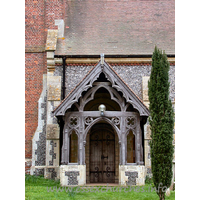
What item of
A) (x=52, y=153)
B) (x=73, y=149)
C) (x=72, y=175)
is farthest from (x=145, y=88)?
(x=72, y=175)

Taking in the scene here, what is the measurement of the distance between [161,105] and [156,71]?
1.08 metres

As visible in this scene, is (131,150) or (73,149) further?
(131,150)

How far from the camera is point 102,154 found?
539 inches

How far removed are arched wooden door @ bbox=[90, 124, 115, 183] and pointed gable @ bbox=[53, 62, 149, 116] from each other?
3.46 m

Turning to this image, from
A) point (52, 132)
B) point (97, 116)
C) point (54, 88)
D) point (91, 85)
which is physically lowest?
point (52, 132)

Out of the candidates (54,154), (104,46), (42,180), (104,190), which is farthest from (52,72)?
(104,190)

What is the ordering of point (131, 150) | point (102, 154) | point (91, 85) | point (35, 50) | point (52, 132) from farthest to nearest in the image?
point (35, 50) < point (102, 154) < point (131, 150) < point (52, 132) < point (91, 85)

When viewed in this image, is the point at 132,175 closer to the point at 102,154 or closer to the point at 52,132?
the point at 102,154

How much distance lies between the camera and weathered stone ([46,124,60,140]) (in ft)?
42.4

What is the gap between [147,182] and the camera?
39.8ft

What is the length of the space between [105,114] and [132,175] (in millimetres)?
2443

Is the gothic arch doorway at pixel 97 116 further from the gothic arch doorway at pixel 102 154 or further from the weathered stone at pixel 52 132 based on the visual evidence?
the gothic arch doorway at pixel 102 154

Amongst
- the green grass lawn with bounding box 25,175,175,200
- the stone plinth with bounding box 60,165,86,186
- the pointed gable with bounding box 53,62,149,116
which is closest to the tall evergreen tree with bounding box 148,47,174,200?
the green grass lawn with bounding box 25,175,175,200

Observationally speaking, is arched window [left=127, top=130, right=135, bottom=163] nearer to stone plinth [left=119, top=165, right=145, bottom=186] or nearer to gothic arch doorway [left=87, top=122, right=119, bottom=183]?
gothic arch doorway [left=87, top=122, right=119, bottom=183]
